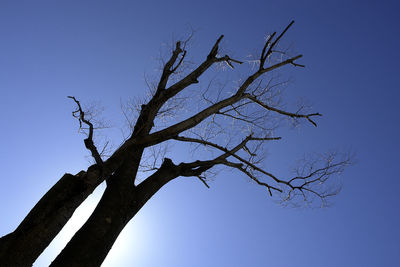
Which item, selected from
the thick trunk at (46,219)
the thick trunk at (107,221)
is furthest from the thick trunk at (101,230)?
the thick trunk at (46,219)

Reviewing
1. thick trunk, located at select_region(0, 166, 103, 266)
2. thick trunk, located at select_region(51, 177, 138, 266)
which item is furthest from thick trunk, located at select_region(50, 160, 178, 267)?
thick trunk, located at select_region(0, 166, 103, 266)

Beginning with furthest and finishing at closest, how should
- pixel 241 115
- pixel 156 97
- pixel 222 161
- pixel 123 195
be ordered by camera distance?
pixel 241 115 < pixel 156 97 < pixel 222 161 < pixel 123 195

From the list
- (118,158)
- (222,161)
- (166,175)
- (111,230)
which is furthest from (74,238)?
(222,161)

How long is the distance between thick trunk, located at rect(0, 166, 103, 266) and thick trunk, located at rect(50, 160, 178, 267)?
30 centimetres

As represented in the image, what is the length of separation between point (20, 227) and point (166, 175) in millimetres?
1990

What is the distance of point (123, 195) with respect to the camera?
324cm

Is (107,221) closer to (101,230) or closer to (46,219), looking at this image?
(101,230)

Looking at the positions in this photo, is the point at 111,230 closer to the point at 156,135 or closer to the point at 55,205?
the point at 55,205

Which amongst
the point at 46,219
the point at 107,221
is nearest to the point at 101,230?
the point at 107,221

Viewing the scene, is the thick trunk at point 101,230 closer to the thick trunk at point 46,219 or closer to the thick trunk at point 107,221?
the thick trunk at point 107,221

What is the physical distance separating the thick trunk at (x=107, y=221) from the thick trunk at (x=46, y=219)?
1.00 ft

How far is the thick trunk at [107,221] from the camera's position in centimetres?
251

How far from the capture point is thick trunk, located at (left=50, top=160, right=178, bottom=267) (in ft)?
8.23

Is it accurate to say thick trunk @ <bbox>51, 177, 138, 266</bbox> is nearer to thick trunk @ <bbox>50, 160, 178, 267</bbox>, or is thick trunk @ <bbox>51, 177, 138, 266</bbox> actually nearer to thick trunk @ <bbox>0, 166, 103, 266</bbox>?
thick trunk @ <bbox>50, 160, 178, 267</bbox>
